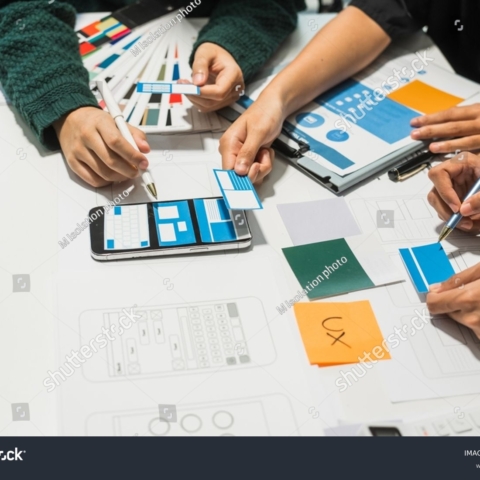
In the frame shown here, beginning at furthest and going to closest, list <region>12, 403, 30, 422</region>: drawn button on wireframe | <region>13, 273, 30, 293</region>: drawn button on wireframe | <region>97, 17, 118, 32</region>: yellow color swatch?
<region>97, 17, 118, 32</region>: yellow color swatch → <region>13, 273, 30, 293</region>: drawn button on wireframe → <region>12, 403, 30, 422</region>: drawn button on wireframe

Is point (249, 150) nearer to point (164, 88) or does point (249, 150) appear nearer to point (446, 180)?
point (164, 88)

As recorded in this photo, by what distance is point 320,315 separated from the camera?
694mm

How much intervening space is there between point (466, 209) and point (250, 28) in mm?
538

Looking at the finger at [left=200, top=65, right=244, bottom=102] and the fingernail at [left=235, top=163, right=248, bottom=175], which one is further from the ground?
the finger at [left=200, top=65, right=244, bottom=102]

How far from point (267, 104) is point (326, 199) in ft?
0.63

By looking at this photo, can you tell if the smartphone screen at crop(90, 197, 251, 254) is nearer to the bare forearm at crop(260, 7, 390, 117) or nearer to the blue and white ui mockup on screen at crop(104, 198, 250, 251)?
the blue and white ui mockup on screen at crop(104, 198, 250, 251)

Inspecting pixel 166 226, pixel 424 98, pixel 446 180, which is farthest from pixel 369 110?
pixel 166 226

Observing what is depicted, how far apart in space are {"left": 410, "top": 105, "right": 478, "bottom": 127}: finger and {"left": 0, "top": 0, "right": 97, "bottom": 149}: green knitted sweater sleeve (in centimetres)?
54

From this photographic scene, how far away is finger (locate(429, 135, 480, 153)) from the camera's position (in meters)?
0.92

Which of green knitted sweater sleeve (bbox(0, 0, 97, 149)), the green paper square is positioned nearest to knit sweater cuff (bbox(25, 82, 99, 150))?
green knitted sweater sleeve (bbox(0, 0, 97, 149))

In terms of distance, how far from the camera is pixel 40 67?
2.93 feet

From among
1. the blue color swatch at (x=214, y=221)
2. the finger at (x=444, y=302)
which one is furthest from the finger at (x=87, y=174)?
the finger at (x=444, y=302)
